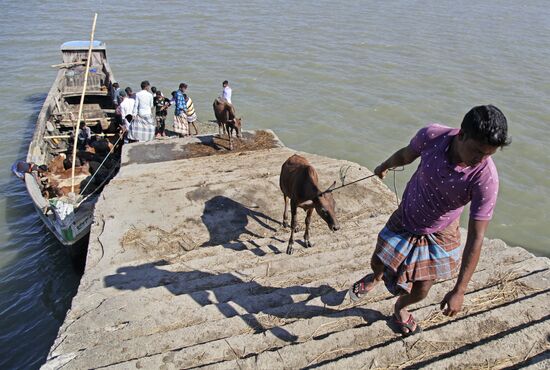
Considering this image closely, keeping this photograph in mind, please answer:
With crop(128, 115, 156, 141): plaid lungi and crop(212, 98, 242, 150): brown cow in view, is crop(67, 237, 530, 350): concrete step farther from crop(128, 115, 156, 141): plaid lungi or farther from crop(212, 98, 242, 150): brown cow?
crop(128, 115, 156, 141): plaid lungi

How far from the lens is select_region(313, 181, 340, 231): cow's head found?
5429 millimetres

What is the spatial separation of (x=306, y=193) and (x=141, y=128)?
22.4ft

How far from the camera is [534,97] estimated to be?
18.7m

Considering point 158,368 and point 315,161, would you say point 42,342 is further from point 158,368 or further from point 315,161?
point 315,161

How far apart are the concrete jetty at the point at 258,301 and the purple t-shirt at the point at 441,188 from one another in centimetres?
113

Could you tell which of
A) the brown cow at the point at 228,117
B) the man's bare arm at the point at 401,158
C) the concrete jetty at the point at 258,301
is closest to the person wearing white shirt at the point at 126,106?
the brown cow at the point at 228,117

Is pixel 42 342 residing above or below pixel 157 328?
below

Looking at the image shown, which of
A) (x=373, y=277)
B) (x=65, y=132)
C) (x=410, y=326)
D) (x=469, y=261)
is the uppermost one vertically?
(x=469, y=261)

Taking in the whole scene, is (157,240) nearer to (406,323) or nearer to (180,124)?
(406,323)

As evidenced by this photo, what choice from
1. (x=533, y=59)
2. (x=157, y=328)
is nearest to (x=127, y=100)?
(x=157, y=328)

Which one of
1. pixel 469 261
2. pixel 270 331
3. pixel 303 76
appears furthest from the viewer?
pixel 303 76

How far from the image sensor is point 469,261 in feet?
10.4

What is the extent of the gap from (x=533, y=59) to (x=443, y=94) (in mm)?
8148

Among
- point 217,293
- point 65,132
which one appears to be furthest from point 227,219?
point 65,132
